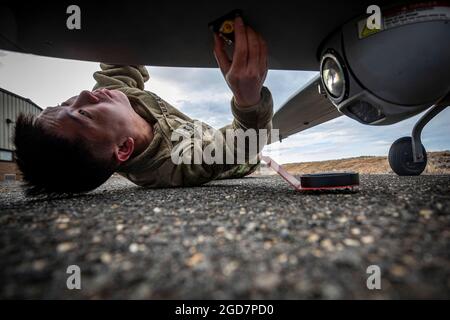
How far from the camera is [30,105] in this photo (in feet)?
17.3

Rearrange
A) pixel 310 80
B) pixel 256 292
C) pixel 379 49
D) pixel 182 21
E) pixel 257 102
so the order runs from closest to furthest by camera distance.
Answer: pixel 256 292, pixel 379 49, pixel 182 21, pixel 257 102, pixel 310 80

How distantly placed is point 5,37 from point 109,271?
3.93 feet

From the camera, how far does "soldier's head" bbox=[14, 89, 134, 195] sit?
0.95 meters

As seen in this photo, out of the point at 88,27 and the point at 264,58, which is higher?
the point at 88,27

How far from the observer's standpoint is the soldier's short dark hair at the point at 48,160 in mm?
950

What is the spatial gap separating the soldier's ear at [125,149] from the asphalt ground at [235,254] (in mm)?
643

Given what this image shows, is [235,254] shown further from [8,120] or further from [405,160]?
[8,120]

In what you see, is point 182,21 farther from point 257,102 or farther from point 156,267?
point 156,267

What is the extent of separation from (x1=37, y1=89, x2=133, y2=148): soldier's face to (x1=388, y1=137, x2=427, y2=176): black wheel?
1.91 m

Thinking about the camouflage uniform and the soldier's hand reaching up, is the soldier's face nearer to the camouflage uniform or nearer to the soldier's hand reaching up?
the camouflage uniform

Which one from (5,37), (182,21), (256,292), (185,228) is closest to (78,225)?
(185,228)

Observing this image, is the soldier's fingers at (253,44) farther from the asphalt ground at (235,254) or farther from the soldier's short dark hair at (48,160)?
the soldier's short dark hair at (48,160)

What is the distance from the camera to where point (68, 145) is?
0.96m

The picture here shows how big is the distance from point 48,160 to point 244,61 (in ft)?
3.06
